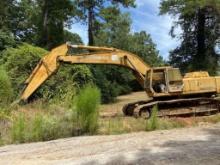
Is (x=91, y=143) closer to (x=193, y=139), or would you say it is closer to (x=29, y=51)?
(x=193, y=139)

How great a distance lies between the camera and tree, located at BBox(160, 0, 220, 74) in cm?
4150

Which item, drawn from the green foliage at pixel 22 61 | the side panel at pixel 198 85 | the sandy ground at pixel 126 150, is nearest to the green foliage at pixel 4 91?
the sandy ground at pixel 126 150

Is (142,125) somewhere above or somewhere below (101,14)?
below

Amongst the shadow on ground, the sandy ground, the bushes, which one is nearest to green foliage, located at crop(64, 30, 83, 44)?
the bushes

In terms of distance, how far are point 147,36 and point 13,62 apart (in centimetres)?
3682

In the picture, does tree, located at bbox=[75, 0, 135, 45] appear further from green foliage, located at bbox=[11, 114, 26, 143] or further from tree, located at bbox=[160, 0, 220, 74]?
green foliage, located at bbox=[11, 114, 26, 143]

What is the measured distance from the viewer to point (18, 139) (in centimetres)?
1355

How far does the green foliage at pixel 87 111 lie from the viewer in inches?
567

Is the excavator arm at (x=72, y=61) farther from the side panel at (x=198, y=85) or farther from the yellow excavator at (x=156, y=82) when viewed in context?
the side panel at (x=198, y=85)

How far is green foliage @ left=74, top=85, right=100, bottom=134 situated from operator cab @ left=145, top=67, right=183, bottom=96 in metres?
4.92

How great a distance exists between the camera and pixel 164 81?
19500 mm

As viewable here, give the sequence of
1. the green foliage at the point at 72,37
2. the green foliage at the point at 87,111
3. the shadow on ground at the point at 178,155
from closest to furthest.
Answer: the shadow on ground at the point at 178,155 → the green foliage at the point at 87,111 → the green foliage at the point at 72,37

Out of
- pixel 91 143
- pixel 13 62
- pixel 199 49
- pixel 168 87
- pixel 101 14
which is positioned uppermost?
pixel 101 14

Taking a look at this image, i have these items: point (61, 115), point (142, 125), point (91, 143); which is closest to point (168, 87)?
point (142, 125)
